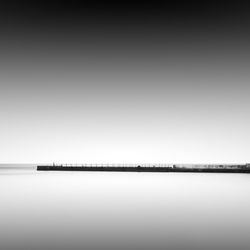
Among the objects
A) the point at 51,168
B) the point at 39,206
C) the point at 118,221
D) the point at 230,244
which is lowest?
the point at 230,244

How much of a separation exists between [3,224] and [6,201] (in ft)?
39.0

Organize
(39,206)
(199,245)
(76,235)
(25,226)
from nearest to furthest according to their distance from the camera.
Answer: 1. (199,245)
2. (76,235)
3. (25,226)
4. (39,206)

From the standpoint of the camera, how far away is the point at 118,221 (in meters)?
20.9

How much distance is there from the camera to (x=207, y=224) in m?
20.2

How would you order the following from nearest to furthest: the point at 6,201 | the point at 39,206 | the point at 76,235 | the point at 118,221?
the point at 76,235
the point at 118,221
the point at 39,206
the point at 6,201

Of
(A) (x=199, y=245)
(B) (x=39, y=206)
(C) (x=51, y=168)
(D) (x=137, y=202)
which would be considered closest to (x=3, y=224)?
(B) (x=39, y=206)

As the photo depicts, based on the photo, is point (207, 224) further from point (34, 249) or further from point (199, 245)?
point (34, 249)

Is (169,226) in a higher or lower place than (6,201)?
lower

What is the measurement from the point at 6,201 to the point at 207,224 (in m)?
18.5

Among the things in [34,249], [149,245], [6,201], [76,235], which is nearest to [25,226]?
[76,235]

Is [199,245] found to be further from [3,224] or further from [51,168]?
[51,168]

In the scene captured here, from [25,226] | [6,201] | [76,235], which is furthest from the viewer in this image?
[6,201]

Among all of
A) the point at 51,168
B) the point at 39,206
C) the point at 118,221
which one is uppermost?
the point at 51,168

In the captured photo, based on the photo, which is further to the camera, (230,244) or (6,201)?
(6,201)
